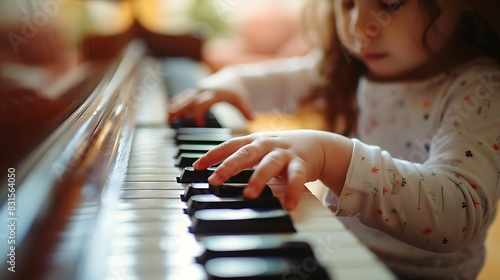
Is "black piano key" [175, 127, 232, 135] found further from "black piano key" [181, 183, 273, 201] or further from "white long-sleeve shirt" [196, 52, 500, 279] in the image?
"black piano key" [181, 183, 273, 201]

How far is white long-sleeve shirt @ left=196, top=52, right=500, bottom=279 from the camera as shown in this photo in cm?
66

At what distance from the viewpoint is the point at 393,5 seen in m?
0.83

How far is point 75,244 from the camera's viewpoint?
36 centimetres

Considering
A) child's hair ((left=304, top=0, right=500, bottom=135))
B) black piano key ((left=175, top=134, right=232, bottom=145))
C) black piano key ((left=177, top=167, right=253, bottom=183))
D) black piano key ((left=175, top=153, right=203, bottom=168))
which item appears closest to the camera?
black piano key ((left=177, top=167, right=253, bottom=183))

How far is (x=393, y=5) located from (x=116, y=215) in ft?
1.94

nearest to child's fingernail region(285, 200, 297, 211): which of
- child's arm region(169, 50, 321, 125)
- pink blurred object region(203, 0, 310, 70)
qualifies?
child's arm region(169, 50, 321, 125)

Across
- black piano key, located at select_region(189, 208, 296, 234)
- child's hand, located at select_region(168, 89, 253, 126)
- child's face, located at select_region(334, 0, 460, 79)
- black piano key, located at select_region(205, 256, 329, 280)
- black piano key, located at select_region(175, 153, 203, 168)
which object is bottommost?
black piano key, located at select_region(205, 256, 329, 280)

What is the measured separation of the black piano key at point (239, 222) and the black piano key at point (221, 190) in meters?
0.05

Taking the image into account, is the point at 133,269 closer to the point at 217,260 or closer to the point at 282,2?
the point at 217,260

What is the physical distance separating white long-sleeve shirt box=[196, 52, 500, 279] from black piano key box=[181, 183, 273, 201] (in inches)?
6.0

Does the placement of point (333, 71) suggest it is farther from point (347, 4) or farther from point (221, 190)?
point (221, 190)

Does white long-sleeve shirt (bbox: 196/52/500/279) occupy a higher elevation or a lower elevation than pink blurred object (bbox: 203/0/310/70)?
lower

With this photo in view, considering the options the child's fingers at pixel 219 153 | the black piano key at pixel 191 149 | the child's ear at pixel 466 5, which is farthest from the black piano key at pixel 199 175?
the child's ear at pixel 466 5

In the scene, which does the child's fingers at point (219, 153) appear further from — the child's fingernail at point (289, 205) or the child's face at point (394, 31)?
the child's face at point (394, 31)
